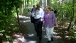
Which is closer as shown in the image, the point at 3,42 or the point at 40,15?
the point at 3,42

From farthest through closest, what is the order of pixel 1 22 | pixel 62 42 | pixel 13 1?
pixel 13 1 < pixel 62 42 < pixel 1 22

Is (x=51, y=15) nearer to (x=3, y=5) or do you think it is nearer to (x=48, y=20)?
(x=48, y=20)

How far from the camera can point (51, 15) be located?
9438mm

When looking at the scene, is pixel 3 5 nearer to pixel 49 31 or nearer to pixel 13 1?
pixel 13 1

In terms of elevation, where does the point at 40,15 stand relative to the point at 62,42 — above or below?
above

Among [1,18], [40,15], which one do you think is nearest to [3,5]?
[1,18]

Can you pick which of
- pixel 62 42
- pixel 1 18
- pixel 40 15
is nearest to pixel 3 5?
pixel 1 18

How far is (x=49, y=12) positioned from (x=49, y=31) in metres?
0.99

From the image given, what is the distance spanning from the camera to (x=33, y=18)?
11438 millimetres

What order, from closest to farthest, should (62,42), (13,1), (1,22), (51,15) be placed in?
1. (1,22)
2. (51,15)
3. (62,42)
4. (13,1)

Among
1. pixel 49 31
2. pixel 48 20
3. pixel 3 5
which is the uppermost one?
pixel 3 5

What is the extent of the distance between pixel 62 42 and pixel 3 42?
3.35 meters

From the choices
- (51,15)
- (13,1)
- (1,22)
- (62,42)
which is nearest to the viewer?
(1,22)

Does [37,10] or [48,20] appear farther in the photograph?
[37,10]
